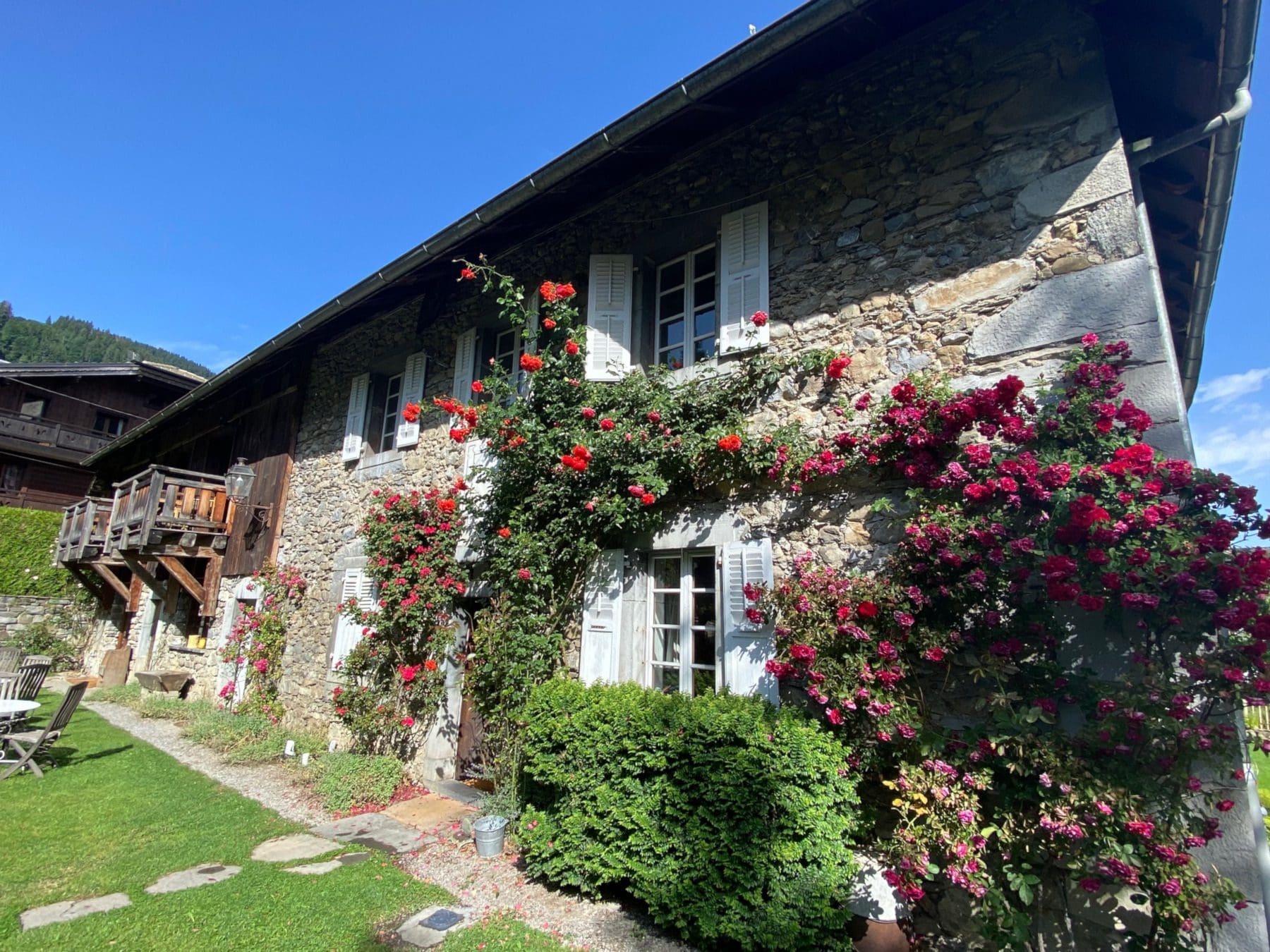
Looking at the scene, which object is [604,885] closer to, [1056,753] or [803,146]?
[1056,753]

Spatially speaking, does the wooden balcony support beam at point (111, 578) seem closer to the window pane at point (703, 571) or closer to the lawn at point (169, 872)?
the lawn at point (169, 872)

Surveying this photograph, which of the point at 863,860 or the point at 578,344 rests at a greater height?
the point at 578,344

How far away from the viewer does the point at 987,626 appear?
2.99 meters

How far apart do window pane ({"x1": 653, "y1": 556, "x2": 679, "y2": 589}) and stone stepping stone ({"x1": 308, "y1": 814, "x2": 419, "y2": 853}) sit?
270cm

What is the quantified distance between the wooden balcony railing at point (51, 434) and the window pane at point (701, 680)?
2566 cm

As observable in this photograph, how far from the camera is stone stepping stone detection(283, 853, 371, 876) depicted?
13.2ft

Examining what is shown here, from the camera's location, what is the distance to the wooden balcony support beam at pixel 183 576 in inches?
380

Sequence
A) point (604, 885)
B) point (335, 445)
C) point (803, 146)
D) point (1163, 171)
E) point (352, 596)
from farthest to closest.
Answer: point (335, 445)
point (352, 596)
point (803, 146)
point (1163, 171)
point (604, 885)

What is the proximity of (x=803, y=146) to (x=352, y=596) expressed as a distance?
664 cm

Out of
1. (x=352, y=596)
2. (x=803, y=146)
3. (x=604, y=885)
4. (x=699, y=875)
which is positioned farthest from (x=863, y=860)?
(x=352, y=596)

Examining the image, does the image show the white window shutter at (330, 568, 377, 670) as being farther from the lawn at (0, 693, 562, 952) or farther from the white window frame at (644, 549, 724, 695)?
the white window frame at (644, 549, 724, 695)

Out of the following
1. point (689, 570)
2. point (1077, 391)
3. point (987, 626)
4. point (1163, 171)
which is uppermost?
point (1163, 171)

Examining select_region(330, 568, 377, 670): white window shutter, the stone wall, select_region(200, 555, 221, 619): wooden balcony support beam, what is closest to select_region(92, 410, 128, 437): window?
the stone wall

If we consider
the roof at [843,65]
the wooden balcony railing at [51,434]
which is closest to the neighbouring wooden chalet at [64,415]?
the wooden balcony railing at [51,434]
